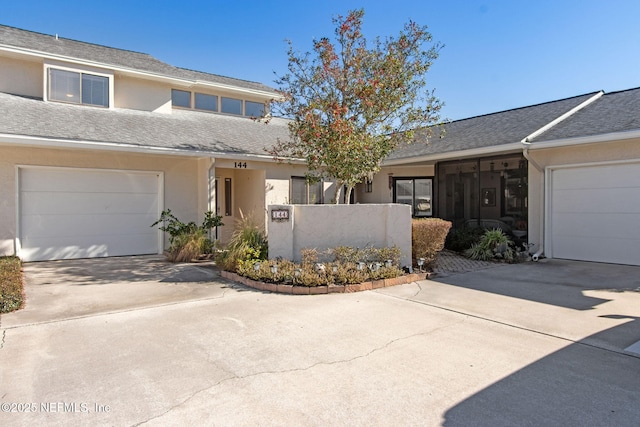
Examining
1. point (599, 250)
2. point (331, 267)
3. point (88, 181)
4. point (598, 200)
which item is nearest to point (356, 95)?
point (331, 267)

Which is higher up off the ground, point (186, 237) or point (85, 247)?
point (186, 237)

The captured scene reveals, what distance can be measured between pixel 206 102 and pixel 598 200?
12732 mm

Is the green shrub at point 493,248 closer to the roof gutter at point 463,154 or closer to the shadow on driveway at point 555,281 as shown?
the shadow on driveway at point 555,281

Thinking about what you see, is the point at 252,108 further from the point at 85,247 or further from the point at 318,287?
the point at 318,287

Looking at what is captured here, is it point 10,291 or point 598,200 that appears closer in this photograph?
point 10,291

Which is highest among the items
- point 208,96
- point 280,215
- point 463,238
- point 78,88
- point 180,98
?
point 208,96

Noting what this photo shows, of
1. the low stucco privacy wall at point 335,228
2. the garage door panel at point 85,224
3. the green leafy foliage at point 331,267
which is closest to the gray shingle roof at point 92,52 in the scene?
the garage door panel at point 85,224

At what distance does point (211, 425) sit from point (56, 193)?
9.75m

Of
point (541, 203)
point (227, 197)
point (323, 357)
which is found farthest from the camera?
point (227, 197)

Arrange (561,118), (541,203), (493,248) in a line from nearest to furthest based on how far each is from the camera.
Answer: (493,248), (541,203), (561,118)

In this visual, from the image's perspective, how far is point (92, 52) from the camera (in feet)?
41.9

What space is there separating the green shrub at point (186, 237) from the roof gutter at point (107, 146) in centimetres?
170

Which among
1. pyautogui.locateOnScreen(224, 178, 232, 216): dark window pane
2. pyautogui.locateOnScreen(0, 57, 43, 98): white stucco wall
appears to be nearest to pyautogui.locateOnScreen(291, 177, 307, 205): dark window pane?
pyautogui.locateOnScreen(224, 178, 232, 216): dark window pane

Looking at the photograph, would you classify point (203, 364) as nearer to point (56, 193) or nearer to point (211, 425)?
point (211, 425)
